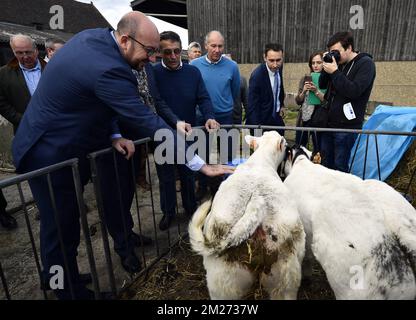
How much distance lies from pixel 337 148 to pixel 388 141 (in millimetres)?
1440

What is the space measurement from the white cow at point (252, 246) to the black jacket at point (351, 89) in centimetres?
234

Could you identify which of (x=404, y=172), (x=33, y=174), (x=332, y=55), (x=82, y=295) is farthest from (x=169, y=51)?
(x=404, y=172)

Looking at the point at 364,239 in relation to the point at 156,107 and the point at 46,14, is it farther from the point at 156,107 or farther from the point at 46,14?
the point at 46,14

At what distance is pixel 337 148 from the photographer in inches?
170

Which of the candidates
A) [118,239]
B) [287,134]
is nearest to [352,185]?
[118,239]

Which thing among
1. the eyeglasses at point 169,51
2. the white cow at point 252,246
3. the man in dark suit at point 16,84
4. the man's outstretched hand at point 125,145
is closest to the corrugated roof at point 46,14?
the man in dark suit at point 16,84

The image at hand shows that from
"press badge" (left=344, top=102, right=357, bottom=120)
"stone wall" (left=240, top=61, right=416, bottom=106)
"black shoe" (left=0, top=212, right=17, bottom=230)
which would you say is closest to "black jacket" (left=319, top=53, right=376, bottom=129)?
"press badge" (left=344, top=102, right=357, bottom=120)

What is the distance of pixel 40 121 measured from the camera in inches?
91.6

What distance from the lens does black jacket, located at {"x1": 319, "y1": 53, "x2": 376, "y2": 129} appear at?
381cm

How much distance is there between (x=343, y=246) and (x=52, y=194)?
7.24 ft

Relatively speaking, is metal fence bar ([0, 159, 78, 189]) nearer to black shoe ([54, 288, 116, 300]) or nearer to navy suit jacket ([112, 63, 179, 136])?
black shoe ([54, 288, 116, 300])

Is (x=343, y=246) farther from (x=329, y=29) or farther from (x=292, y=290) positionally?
(x=329, y=29)

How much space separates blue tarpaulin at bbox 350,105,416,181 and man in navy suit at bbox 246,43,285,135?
155 centimetres

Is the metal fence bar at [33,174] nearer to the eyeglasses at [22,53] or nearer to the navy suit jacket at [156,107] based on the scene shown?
the navy suit jacket at [156,107]
